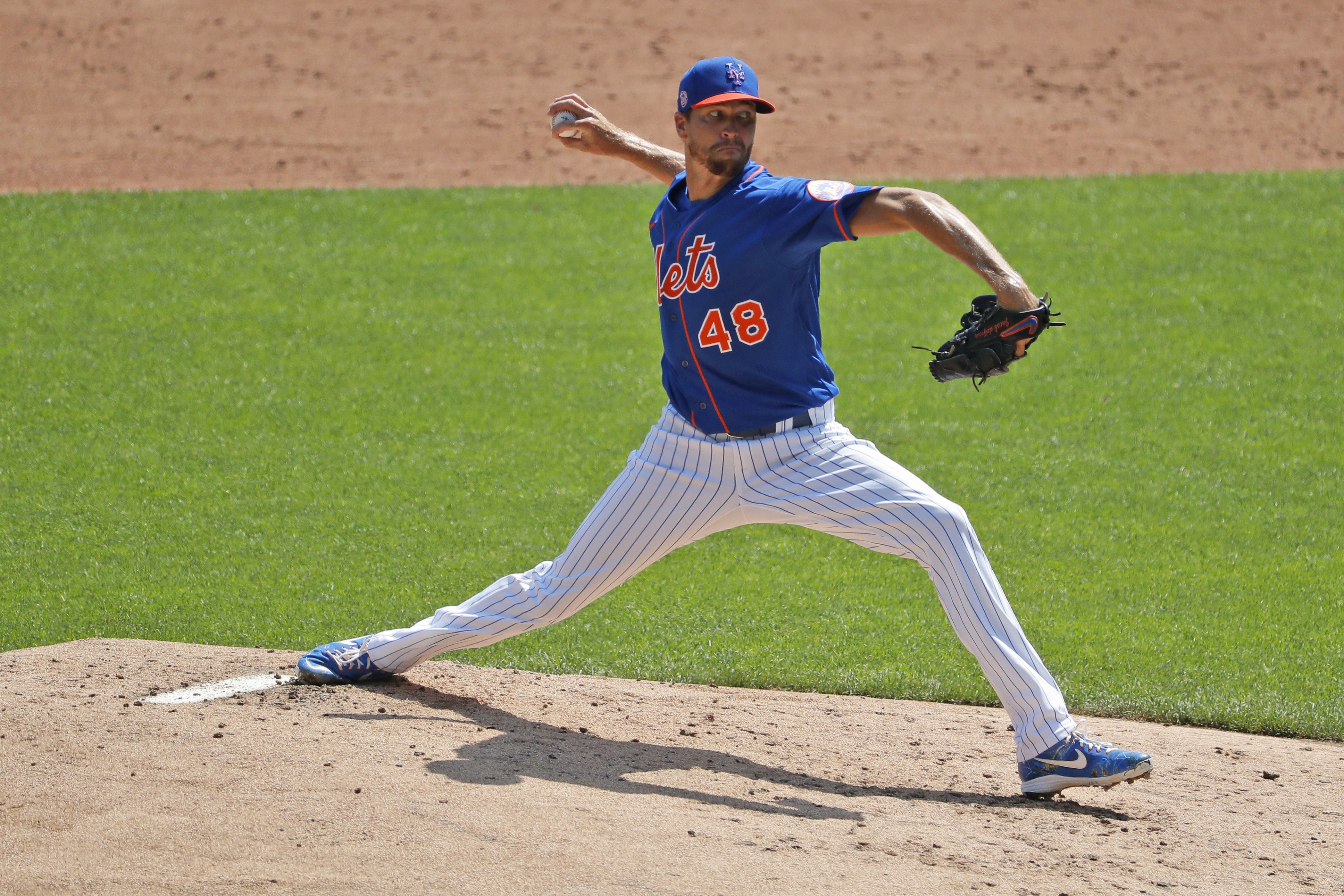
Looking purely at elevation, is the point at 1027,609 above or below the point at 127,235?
below

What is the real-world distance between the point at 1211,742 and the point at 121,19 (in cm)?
1391

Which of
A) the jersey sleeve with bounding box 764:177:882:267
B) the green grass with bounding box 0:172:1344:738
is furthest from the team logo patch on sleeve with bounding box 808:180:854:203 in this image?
the green grass with bounding box 0:172:1344:738

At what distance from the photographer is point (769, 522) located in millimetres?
3814

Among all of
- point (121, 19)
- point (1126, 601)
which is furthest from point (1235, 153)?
point (121, 19)

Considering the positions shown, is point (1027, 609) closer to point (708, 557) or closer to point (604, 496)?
point (708, 557)

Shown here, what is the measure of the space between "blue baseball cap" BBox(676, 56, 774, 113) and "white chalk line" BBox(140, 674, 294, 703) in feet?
6.89

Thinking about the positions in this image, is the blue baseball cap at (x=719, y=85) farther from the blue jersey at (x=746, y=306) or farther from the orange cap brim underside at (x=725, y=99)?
the blue jersey at (x=746, y=306)

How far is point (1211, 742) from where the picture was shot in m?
4.11

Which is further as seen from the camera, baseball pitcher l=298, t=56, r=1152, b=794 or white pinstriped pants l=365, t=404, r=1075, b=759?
white pinstriped pants l=365, t=404, r=1075, b=759

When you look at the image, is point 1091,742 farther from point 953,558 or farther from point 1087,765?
point 953,558

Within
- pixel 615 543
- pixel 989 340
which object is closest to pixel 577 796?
pixel 615 543

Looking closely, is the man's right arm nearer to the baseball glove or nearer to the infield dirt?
the baseball glove

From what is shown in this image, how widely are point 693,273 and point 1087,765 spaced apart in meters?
1.62

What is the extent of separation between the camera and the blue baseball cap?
12.0 feet
